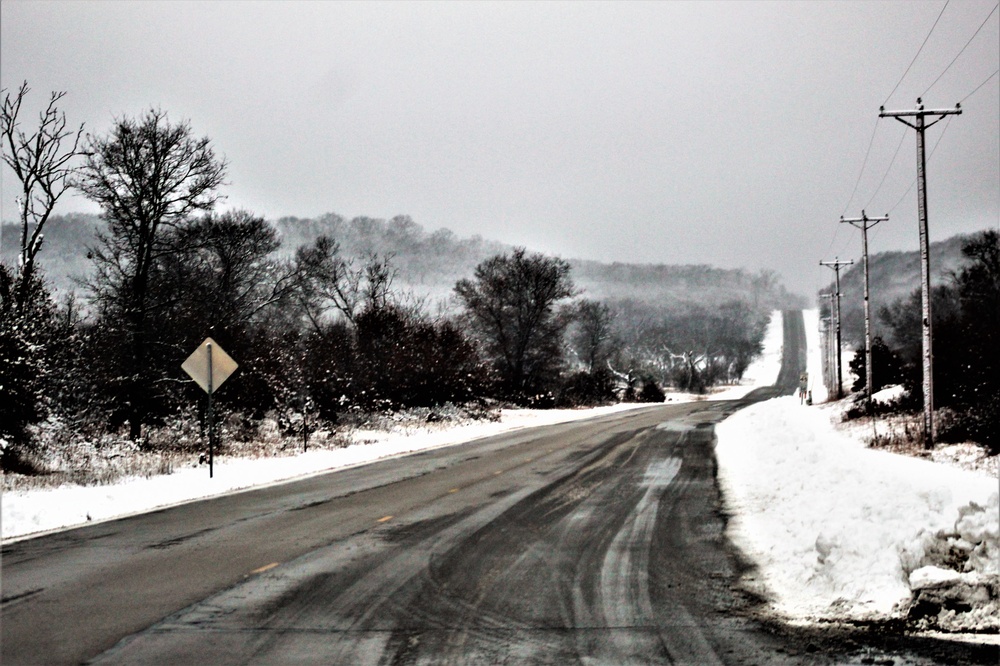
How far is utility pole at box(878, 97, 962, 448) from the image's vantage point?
20797mm

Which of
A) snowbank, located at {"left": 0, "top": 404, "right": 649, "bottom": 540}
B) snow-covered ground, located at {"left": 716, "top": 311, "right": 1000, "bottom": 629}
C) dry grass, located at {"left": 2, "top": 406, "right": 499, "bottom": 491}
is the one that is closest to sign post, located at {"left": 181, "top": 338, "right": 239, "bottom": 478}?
snowbank, located at {"left": 0, "top": 404, "right": 649, "bottom": 540}

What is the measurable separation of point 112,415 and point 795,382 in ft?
356

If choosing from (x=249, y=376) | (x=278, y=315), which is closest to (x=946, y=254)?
(x=278, y=315)

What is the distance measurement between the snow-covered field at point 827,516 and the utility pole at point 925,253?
2968mm

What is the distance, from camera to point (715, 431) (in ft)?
103

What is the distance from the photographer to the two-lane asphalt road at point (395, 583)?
587 cm

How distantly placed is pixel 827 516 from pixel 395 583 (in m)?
4.95

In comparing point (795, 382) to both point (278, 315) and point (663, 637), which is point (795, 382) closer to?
point (278, 315)

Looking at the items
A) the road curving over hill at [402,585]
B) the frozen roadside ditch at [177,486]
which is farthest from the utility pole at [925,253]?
the frozen roadside ditch at [177,486]

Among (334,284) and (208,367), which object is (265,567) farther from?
(334,284)

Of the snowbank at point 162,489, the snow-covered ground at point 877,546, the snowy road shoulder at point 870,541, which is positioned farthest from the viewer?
the snowbank at point 162,489

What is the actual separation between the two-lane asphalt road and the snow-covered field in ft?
2.01

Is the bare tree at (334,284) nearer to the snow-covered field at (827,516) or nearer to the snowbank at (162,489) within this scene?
the snowbank at (162,489)

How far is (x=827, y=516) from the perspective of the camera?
A: 933 centimetres
